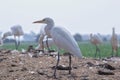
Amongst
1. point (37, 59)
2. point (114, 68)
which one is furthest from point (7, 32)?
point (114, 68)

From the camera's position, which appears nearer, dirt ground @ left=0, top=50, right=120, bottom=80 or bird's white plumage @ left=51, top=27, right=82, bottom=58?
dirt ground @ left=0, top=50, right=120, bottom=80

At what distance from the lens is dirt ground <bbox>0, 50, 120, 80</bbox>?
35.9ft

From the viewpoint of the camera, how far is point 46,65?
492 inches

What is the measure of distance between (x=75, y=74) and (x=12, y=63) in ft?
6.95

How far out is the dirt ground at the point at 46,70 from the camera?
10930 mm

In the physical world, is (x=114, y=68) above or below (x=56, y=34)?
below

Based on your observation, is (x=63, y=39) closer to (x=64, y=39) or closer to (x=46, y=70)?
(x=64, y=39)

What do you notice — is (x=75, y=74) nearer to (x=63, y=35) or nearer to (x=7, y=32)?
(x=63, y=35)

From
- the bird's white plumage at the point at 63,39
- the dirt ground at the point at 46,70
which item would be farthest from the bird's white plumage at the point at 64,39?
the dirt ground at the point at 46,70

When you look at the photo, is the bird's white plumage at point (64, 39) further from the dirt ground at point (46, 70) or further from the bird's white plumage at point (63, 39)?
the dirt ground at point (46, 70)

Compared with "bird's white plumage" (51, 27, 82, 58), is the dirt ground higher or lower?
lower

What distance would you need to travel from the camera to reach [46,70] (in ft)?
38.5

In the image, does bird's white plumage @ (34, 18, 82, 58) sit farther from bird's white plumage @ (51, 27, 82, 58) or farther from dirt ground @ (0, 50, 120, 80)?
dirt ground @ (0, 50, 120, 80)

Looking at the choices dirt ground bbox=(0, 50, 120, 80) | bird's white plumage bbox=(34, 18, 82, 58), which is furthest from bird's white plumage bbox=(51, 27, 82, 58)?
dirt ground bbox=(0, 50, 120, 80)
